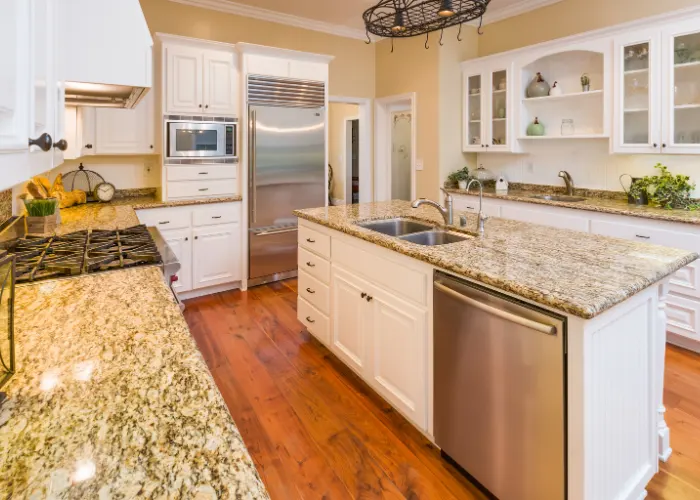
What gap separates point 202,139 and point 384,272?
274 centimetres

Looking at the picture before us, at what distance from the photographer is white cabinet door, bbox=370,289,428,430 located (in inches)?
80.2

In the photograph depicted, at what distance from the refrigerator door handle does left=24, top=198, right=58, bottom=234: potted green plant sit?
2002mm

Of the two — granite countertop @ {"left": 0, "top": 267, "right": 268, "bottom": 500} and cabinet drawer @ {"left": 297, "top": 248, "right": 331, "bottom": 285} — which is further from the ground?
cabinet drawer @ {"left": 297, "top": 248, "right": 331, "bottom": 285}

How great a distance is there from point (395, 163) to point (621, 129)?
2852 mm

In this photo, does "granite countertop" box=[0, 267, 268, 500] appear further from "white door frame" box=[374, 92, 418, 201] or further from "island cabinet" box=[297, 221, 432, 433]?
"white door frame" box=[374, 92, 418, 201]

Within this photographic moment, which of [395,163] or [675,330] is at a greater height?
[395,163]

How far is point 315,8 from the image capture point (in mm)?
4668

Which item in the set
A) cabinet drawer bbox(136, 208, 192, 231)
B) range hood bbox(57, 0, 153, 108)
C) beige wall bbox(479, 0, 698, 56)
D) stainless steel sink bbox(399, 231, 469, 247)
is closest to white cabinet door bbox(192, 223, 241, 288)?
cabinet drawer bbox(136, 208, 192, 231)

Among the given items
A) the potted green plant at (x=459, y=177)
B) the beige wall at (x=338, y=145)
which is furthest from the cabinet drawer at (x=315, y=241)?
the beige wall at (x=338, y=145)

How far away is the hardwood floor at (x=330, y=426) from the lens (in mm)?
1886

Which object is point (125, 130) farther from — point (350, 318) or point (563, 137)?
point (563, 137)

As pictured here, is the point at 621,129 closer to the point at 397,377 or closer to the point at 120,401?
the point at 397,377

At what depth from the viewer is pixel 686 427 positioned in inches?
88.3

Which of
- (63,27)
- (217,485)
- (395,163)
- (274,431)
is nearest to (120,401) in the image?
(217,485)
